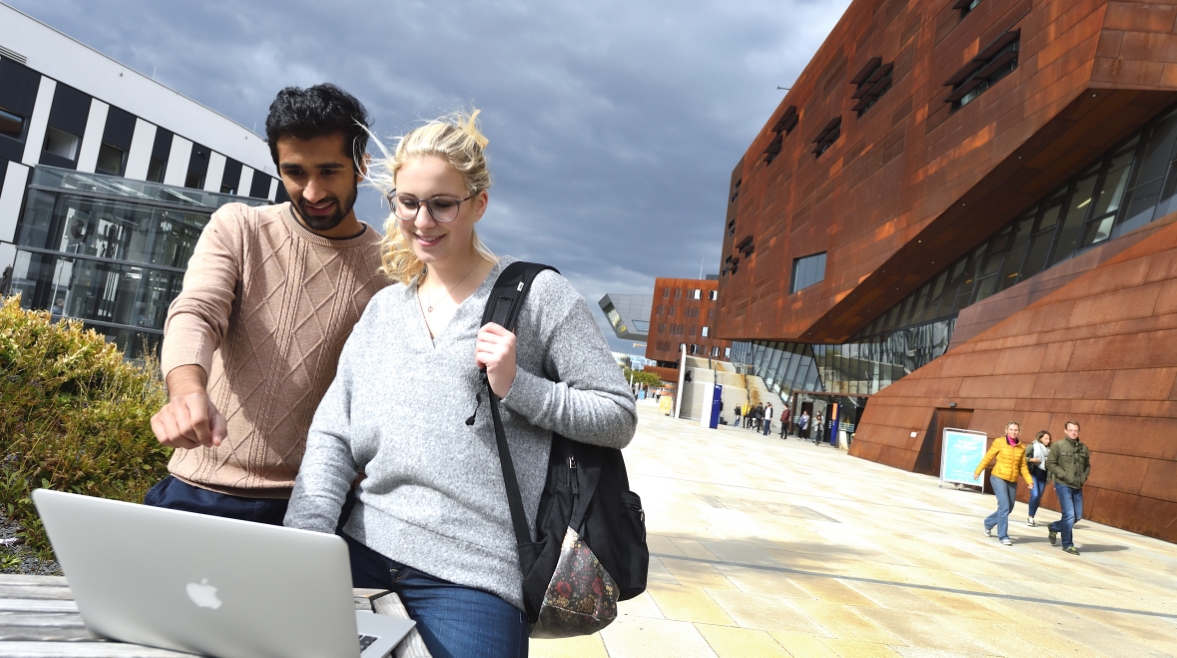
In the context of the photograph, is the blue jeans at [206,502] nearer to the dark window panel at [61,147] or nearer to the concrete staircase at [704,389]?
the dark window panel at [61,147]

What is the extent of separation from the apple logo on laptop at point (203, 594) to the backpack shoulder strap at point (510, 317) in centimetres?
63

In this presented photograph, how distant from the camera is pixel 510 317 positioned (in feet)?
5.74

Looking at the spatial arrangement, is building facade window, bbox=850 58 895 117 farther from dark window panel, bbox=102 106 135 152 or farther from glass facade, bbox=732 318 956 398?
dark window panel, bbox=102 106 135 152

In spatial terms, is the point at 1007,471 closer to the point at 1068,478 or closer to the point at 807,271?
the point at 1068,478

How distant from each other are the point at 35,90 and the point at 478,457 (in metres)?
36.1

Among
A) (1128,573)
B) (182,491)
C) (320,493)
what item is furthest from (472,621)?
(1128,573)

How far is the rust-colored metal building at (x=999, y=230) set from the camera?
14.2 metres

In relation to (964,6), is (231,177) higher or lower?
lower

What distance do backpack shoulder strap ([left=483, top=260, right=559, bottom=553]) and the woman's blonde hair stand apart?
0.16 m

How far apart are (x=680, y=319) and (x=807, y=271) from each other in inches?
2613

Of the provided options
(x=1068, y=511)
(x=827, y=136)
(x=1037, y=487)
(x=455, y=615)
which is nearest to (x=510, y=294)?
(x=455, y=615)

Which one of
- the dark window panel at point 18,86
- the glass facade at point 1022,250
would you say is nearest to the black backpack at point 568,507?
the glass facade at point 1022,250

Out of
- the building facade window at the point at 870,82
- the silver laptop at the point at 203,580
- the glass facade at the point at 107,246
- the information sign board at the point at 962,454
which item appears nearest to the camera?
the silver laptop at the point at 203,580

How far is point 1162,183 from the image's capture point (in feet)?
55.8
